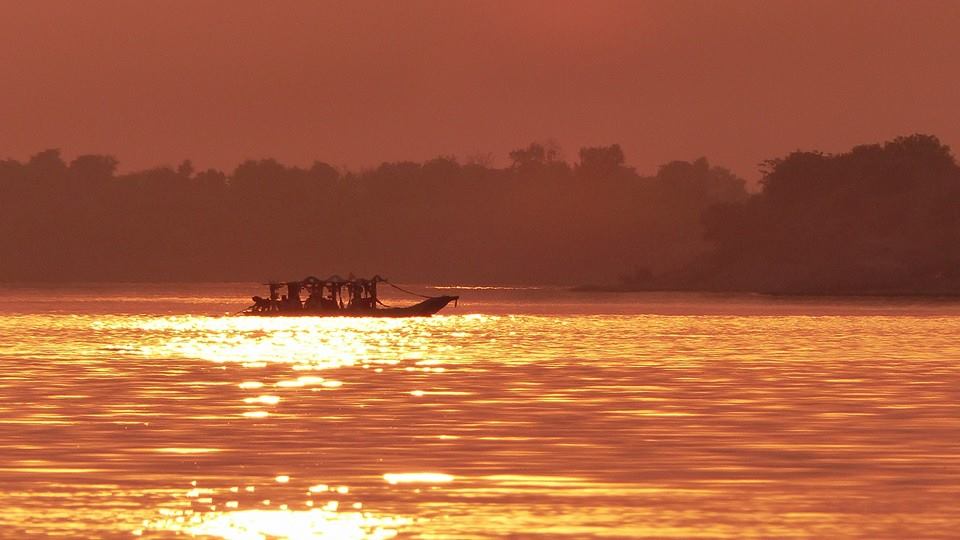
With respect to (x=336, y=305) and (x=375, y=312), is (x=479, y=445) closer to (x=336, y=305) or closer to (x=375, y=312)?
(x=375, y=312)

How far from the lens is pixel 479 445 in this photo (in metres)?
30.8

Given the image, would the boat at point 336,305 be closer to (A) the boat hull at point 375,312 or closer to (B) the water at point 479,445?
(A) the boat hull at point 375,312

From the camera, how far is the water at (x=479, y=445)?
21.9 metres

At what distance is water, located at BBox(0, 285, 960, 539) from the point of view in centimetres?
2194

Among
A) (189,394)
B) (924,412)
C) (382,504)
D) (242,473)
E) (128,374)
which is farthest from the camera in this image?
(128,374)

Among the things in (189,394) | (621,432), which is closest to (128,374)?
(189,394)

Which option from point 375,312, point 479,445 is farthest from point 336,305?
point 479,445

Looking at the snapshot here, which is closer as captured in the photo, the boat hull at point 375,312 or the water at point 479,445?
the water at point 479,445

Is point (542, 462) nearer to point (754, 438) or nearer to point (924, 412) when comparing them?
point (754, 438)

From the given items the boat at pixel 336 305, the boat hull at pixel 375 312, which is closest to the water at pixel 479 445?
the boat hull at pixel 375 312

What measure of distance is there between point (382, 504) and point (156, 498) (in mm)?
2626

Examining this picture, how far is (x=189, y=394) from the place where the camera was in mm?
43562

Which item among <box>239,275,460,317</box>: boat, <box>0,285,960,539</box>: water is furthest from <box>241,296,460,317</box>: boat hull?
<box>0,285,960,539</box>: water

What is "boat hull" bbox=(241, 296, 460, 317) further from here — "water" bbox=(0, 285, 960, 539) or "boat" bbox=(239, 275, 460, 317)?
"water" bbox=(0, 285, 960, 539)
